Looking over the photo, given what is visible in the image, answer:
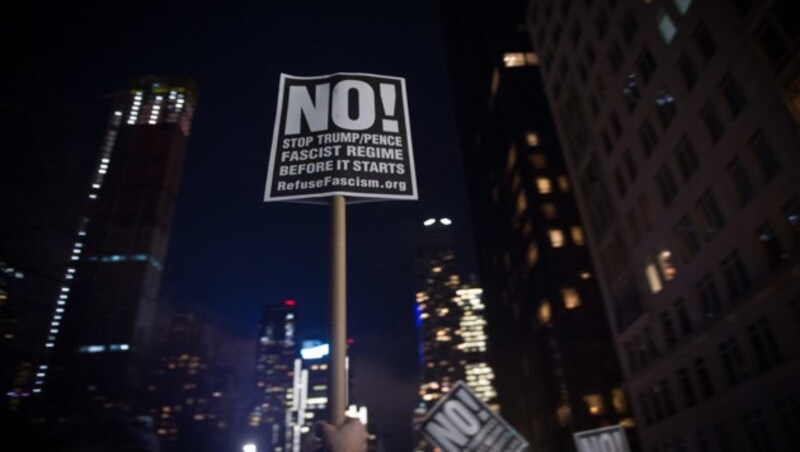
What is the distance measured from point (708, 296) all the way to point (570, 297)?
42.6m

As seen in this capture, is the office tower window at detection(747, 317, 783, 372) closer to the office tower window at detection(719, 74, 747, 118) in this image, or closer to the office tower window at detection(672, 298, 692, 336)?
the office tower window at detection(672, 298, 692, 336)

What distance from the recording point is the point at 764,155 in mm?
23125

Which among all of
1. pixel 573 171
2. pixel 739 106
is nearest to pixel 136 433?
pixel 573 171

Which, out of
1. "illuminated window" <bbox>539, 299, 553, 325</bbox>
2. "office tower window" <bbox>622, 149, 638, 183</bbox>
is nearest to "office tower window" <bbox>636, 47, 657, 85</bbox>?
"office tower window" <bbox>622, 149, 638, 183</bbox>

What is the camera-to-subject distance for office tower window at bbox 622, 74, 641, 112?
1337 inches

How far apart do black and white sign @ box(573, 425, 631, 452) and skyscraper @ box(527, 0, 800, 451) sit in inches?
685

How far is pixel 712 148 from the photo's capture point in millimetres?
26703

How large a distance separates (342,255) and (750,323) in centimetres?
2679

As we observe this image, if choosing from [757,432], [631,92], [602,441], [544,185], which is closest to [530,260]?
[544,185]

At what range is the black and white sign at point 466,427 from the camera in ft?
23.1

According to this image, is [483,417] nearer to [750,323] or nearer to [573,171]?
[750,323]

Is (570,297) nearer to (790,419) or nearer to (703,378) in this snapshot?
(703,378)

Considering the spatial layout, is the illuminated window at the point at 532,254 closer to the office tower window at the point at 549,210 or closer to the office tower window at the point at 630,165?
the office tower window at the point at 549,210

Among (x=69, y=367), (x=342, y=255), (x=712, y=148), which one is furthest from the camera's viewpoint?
(x=69, y=367)
